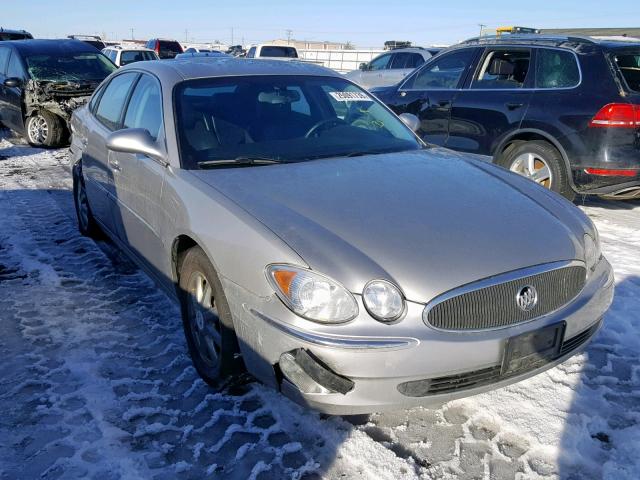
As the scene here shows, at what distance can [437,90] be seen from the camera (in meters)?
7.14

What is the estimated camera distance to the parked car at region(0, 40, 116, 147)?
957 cm

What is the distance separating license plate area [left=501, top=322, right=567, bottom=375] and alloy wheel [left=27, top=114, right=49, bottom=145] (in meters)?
9.28

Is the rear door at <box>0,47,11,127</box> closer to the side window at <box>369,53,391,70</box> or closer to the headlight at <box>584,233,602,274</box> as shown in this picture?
the side window at <box>369,53,391,70</box>

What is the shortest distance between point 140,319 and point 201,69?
5.43 ft

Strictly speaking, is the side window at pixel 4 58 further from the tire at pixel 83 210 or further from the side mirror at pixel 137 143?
the side mirror at pixel 137 143

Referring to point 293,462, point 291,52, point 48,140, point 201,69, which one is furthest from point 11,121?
point 291,52

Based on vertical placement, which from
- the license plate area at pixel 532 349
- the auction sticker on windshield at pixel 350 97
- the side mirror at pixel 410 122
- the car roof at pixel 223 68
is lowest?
the license plate area at pixel 532 349

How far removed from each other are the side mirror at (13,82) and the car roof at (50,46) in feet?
2.11

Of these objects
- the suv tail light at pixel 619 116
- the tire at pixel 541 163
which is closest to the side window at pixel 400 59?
the tire at pixel 541 163

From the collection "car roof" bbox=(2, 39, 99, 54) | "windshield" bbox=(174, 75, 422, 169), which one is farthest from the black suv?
"car roof" bbox=(2, 39, 99, 54)

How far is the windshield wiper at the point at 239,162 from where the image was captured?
325 centimetres

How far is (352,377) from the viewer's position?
229 centimetres

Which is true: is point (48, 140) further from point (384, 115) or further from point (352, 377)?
point (352, 377)

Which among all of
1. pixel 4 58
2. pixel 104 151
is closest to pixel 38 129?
pixel 4 58
